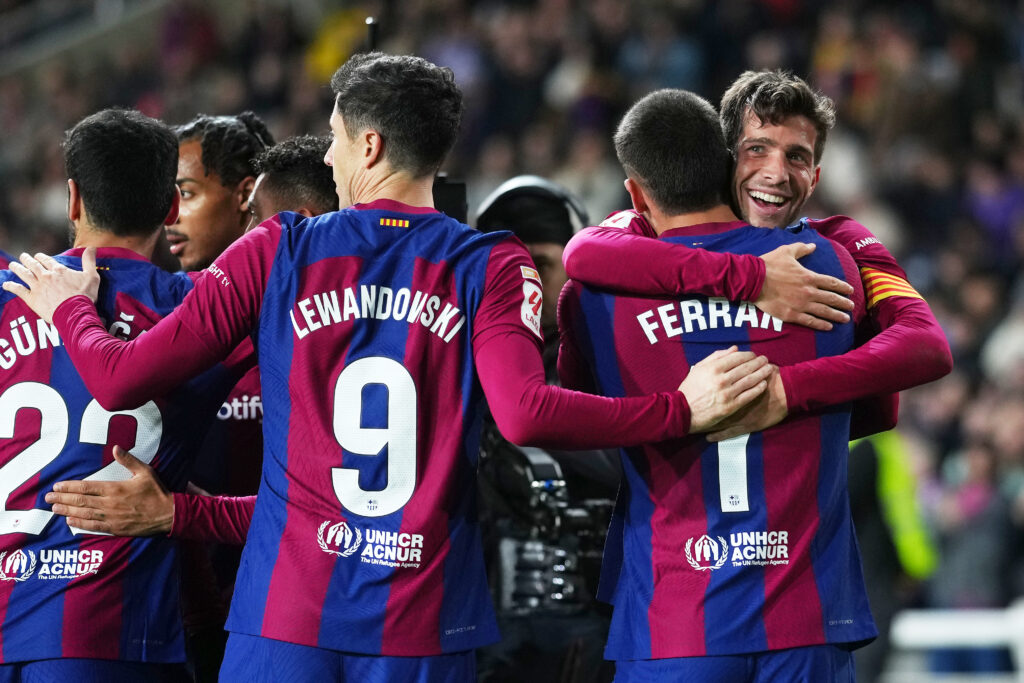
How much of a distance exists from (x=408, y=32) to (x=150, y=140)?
10.3 meters

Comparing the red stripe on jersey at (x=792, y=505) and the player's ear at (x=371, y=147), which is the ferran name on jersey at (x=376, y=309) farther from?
the red stripe on jersey at (x=792, y=505)

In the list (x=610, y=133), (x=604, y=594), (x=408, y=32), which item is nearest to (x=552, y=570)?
(x=604, y=594)

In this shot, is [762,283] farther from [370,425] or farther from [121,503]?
[121,503]

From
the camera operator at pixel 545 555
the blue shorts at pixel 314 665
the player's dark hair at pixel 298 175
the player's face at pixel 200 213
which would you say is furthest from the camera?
the camera operator at pixel 545 555

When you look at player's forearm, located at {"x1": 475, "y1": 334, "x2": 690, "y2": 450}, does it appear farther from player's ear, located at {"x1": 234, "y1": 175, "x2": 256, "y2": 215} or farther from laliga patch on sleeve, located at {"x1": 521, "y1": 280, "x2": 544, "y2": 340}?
player's ear, located at {"x1": 234, "y1": 175, "x2": 256, "y2": 215}

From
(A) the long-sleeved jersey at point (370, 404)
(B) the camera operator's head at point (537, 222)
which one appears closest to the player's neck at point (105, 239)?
(A) the long-sleeved jersey at point (370, 404)

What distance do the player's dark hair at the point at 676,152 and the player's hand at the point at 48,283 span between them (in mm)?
1299

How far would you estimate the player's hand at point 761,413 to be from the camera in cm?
293

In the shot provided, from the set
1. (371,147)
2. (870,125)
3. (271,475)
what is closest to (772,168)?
(371,147)

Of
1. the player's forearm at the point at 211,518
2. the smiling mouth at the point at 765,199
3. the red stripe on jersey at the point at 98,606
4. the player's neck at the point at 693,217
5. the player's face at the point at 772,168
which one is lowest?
the red stripe on jersey at the point at 98,606

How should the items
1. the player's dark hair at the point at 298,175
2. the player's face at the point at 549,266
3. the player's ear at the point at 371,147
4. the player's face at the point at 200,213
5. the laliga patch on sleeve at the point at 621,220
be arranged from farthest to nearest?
the player's face at the point at 549,266 < the player's face at the point at 200,213 < the player's dark hair at the point at 298,175 < the laliga patch on sleeve at the point at 621,220 < the player's ear at the point at 371,147

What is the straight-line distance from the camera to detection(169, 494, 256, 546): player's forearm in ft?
10.3

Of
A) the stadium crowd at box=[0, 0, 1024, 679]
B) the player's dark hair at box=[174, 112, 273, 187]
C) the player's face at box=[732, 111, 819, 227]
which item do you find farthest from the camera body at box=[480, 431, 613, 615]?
the stadium crowd at box=[0, 0, 1024, 679]

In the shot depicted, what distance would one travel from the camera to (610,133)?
11320 mm
